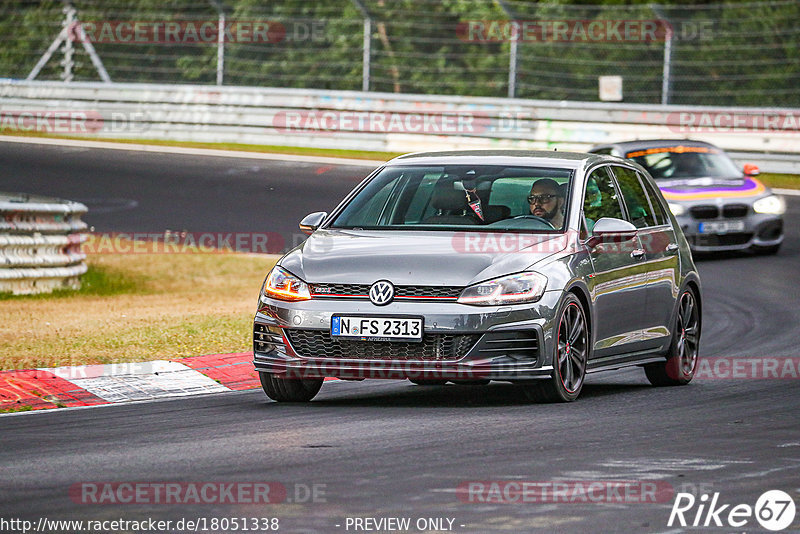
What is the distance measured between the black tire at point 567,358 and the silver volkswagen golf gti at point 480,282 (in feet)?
0.04

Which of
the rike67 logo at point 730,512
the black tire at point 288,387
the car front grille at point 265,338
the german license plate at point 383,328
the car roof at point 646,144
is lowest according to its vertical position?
the black tire at point 288,387

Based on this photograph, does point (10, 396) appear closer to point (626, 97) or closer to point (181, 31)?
point (626, 97)

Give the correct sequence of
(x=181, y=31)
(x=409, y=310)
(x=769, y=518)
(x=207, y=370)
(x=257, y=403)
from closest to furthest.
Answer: (x=769, y=518) < (x=409, y=310) < (x=257, y=403) < (x=207, y=370) < (x=181, y=31)

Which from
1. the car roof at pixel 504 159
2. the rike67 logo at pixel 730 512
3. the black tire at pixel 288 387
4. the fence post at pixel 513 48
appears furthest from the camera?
the fence post at pixel 513 48

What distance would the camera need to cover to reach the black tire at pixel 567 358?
9148mm

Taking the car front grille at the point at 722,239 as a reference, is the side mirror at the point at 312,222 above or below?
above

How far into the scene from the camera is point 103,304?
15.9 m

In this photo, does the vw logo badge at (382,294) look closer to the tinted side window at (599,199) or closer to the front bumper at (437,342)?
the front bumper at (437,342)

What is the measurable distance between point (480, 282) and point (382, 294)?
55cm

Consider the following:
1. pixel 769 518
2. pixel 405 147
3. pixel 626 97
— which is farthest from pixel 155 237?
pixel 769 518

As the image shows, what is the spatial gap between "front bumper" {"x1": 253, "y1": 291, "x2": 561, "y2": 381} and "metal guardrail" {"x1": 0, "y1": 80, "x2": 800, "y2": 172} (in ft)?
57.2

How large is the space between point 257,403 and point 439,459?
253 cm

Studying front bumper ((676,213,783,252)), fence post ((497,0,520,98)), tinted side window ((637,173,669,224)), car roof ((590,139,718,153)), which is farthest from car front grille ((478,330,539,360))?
fence post ((497,0,520,98))

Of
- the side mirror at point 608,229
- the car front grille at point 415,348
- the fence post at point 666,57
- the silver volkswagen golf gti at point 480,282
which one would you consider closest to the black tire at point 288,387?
the silver volkswagen golf gti at point 480,282
